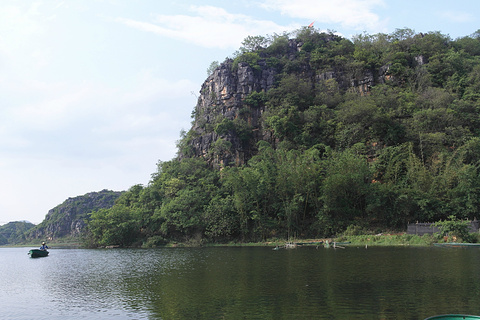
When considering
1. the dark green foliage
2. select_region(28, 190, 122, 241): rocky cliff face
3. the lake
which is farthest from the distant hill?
the dark green foliage

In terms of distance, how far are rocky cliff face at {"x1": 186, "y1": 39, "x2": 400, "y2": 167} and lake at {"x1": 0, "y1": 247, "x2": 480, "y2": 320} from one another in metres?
37.3

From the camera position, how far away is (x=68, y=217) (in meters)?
96.8

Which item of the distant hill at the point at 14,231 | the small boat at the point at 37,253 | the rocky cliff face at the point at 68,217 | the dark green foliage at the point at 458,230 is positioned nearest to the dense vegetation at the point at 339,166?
the dark green foliage at the point at 458,230

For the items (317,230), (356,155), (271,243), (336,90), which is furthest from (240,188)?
(336,90)

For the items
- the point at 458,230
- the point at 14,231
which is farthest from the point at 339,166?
the point at 14,231

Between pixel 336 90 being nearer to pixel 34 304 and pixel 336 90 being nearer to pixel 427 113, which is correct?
pixel 427 113

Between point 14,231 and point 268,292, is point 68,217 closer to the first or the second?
point 14,231

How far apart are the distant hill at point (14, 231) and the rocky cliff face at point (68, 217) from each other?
8.17 metres

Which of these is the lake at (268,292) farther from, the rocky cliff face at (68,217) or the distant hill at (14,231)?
the distant hill at (14,231)

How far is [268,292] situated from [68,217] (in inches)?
3852

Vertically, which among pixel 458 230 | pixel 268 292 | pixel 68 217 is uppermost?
pixel 68 217

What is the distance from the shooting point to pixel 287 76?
66.2m

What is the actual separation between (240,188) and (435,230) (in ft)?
75.2

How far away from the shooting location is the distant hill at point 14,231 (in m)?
103
